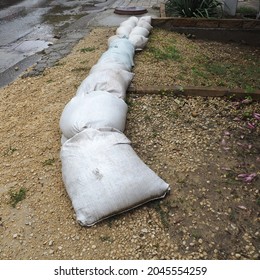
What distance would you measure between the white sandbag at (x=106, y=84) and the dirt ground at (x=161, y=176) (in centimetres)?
28

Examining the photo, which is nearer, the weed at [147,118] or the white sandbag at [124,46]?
Answer: the weed at [147,118]

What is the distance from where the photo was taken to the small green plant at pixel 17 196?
2.30m

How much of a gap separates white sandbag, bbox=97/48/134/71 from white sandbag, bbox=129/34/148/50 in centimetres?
55

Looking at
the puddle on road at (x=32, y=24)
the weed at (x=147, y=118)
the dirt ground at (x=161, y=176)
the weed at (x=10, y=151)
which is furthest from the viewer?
the puddle on road at (x=32, y=24)

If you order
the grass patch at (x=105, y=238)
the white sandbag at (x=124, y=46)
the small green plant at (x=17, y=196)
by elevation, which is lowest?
the grass patch at (x=105, y=238)

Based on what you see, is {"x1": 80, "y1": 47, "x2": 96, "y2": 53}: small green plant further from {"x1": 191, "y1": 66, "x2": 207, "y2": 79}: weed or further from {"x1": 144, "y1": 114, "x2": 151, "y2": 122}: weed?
{"x1": 144, "y1": 114, "x2": 151, "y2": 122}: weed

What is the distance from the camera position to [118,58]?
377 centimetres

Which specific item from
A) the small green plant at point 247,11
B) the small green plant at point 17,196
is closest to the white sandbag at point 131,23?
the small green plant at point 247,11

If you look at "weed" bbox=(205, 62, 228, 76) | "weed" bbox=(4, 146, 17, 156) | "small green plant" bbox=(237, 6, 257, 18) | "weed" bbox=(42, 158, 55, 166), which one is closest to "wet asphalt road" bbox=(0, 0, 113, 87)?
"weed" bbox=(4, 146, 17, 156)

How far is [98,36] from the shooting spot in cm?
563

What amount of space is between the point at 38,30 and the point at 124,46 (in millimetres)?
3613

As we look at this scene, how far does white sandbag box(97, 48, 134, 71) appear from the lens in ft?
12.1

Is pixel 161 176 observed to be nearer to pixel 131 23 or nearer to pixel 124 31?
pixel 124 31

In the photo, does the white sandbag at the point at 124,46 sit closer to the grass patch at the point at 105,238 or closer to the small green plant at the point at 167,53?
the small green plant at the point at 167,53
